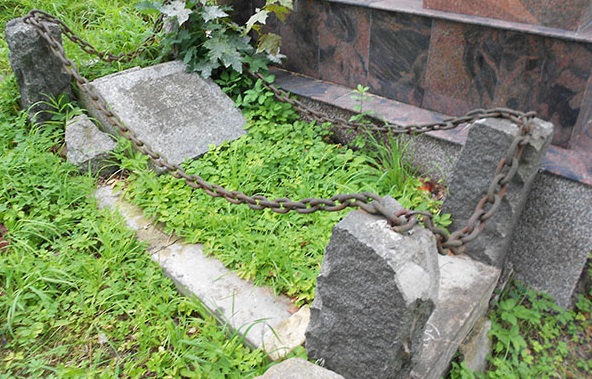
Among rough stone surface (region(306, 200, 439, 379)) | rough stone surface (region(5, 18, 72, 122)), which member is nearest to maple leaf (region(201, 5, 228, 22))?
rough stone surface (region(5, 18, 72, 122))

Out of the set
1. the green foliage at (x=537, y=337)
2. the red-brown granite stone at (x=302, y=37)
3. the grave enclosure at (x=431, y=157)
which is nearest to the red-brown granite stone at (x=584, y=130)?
the grave enclosure at (x=431, y=157)

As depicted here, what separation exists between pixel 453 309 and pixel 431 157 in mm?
1153

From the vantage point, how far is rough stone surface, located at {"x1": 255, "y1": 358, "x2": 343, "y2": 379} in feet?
5.37

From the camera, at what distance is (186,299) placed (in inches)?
99.3

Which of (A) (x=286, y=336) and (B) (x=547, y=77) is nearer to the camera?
(A) (x=286, y=336)

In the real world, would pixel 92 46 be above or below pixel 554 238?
above

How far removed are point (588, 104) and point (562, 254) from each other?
88 cm

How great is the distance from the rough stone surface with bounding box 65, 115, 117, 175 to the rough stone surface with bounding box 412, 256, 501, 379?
7.61ft

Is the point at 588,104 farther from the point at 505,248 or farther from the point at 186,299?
the point at 186,299

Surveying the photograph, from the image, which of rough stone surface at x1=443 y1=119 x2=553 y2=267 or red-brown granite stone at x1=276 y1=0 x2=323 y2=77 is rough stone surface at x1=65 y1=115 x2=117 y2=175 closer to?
red-brown granite stone at x1=276 y1=0 x2=323 y2=77

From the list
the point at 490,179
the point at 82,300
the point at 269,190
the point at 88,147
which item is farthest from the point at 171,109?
the point at 490,179

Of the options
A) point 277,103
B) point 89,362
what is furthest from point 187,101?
point 89,362

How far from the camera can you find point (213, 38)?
3922 mm

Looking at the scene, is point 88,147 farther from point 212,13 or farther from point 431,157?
point 431,157
